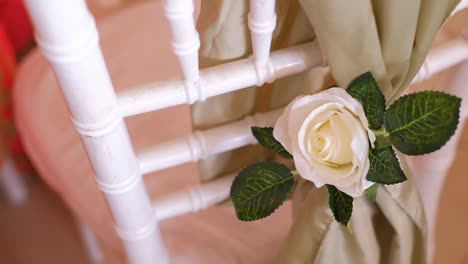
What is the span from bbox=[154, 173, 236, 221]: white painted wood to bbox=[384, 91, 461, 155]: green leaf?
11.4 inches

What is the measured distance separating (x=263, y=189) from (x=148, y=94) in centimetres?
17

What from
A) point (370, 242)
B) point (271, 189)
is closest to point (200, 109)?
point (271, 189)

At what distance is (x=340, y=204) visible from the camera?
2.01 ft

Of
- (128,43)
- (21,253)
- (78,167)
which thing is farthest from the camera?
(21,253)

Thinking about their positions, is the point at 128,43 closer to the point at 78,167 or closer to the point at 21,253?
the point at 78,167

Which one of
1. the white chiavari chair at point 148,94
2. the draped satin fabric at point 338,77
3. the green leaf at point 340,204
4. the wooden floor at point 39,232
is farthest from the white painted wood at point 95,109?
the wooden floor at point 39,232

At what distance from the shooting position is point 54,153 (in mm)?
1100

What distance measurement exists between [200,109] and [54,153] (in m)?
0.51

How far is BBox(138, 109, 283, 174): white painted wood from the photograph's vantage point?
0.68 metres

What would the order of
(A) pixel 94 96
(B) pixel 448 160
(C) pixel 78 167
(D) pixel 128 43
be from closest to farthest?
(A) pixel 94 96
(B) pixel 448 160
(C) pixel 78 167
(D) pixel 128 43

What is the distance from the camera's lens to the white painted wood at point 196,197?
0.77 metres

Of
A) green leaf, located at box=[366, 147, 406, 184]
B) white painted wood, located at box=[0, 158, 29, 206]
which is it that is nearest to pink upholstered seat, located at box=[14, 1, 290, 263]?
green leaf, located at box=[366, 147, 406, 184]

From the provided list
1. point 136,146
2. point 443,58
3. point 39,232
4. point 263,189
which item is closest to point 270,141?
point 263,189

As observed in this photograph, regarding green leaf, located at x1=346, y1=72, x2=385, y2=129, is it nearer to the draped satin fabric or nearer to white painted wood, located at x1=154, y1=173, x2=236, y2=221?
the draped satin fabric
